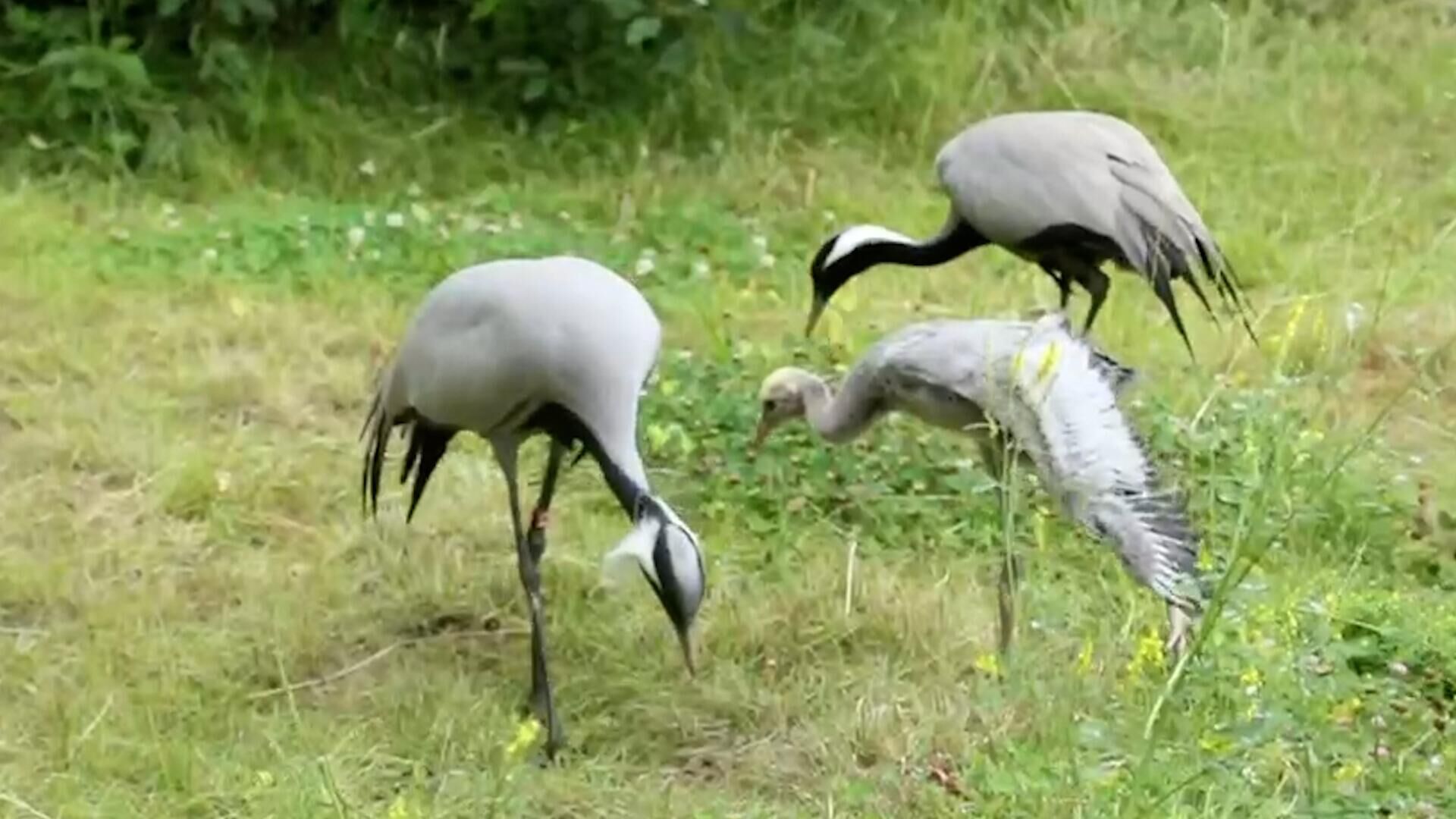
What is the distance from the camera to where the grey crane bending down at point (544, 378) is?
3406 millimetres

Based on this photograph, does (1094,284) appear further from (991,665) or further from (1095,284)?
(991,665)

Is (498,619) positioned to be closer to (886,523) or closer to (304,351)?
(886,523)

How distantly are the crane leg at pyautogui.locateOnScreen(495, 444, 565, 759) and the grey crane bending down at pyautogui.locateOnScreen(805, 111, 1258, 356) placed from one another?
1261mm

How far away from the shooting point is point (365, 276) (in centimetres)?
547

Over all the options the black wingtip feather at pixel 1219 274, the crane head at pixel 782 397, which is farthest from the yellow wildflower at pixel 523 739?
the black wingtip feather at pixel 1219 274

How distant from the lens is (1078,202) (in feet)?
14.3

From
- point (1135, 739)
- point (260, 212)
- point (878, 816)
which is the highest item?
point (1135, 739)

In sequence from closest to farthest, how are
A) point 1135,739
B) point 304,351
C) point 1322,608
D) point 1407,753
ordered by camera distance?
1. point 1135,739
2. point 1407,753
3. point 1322,608
4. point 304,351

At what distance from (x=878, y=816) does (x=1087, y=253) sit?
1.71m

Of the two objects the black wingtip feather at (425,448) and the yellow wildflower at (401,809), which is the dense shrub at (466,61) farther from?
the yellow wildflower at (401,809)

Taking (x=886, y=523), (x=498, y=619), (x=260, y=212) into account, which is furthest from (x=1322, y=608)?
(x=260, y=212)

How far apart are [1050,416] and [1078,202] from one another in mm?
1164

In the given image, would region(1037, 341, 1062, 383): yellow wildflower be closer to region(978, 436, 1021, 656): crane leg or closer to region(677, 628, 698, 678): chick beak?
region(978, 436, 1021, 656): crane leg

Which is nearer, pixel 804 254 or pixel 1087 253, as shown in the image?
pixel 1087 253
